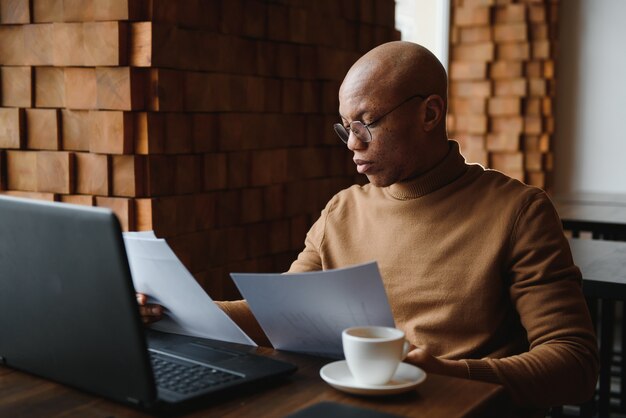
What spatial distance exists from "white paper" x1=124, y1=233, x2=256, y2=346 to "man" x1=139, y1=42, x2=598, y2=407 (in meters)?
0.17

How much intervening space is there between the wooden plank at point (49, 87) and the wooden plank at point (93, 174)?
162mm

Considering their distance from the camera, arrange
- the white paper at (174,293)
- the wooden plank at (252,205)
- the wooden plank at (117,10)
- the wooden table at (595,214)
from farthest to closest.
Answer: the wooden table at (595,214)
the wooden plank at (252,205)
the wooden plank at (117,10)
the white paper at (174,293)

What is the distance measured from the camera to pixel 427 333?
1674 millimetres

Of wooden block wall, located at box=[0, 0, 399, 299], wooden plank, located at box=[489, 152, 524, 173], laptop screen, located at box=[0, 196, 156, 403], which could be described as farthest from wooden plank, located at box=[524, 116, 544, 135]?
laptop screen, located at box=[0, 196, 156, 403]

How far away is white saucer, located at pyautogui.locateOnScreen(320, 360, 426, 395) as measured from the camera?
114 centimetres

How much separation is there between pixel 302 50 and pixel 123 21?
33.0 inches

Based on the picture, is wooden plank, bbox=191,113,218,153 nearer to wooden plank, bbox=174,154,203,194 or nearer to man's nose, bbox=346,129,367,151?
wooden plank, bbox=174,154,203,194

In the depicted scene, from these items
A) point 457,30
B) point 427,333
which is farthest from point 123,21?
point 457,30

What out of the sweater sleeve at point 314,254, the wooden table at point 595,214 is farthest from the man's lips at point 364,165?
the wooden table at point 595,214

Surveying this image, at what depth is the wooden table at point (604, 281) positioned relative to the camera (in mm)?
2305

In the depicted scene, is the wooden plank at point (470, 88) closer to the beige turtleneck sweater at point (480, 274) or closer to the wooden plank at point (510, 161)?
the wooden plank at point (510, 161)

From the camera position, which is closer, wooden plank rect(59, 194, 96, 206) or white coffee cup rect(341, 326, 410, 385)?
white coffee cup rect(341, 326, 410, 385)

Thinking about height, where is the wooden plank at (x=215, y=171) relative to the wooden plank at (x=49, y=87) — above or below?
below

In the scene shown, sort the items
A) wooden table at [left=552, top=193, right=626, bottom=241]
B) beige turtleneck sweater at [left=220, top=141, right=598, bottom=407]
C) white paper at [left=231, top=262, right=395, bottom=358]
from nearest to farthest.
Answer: white paper at [left=231, top=262, right=395, bottom=358]
beige turtleneck sweater at [left=220, top=141, right=598, bottom=407]
wooden table at [left=552, top=193, right=626, bottom=241]
